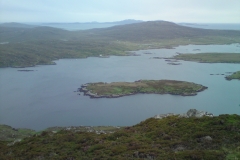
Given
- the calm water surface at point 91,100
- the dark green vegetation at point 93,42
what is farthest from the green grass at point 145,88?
the dark green vegetation at point 93,42

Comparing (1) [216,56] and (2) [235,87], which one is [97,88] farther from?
(1) [216,56]

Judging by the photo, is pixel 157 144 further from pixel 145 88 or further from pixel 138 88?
pixel 145 88

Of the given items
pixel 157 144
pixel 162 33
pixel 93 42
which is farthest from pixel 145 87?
pixel 162 33

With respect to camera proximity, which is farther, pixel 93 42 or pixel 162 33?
pixel 162 33

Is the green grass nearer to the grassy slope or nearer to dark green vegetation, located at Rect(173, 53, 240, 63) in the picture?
the grassy slope

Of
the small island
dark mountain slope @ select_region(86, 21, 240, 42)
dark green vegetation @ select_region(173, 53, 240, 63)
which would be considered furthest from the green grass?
dark mountain slope @ select_region(86, 21, 240, 42)

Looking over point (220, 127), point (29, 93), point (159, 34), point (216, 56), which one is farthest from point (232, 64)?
point (159, 34)
